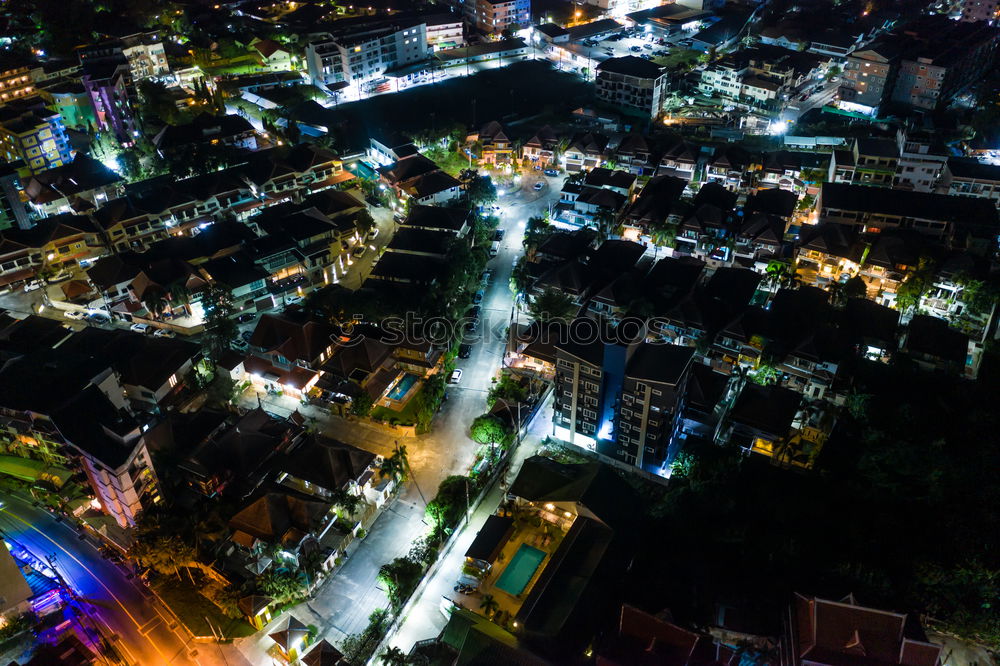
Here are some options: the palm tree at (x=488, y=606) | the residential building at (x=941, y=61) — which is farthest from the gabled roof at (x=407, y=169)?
the residential building at (x=941, y=61)

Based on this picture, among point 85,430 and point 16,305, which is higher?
point 85,430

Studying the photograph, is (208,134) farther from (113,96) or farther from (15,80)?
(15,80)

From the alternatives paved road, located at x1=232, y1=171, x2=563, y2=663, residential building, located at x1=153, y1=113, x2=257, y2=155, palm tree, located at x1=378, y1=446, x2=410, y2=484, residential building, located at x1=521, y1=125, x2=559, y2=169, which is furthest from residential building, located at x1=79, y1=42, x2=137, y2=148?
palm tree, located at x1=378, y1=446, x2=410, y2=484

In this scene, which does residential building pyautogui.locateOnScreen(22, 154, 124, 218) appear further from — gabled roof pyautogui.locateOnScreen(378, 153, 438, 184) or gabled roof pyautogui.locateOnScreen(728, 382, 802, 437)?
gabled roof pyautogui.locateOnScreen(728, 382, 802, 437)

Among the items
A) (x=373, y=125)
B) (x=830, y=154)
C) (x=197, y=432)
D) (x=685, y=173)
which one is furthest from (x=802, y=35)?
(x=197, y=432)

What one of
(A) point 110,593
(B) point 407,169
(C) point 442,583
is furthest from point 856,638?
(B) point 407,169

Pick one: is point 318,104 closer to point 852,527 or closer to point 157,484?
point 157,484
